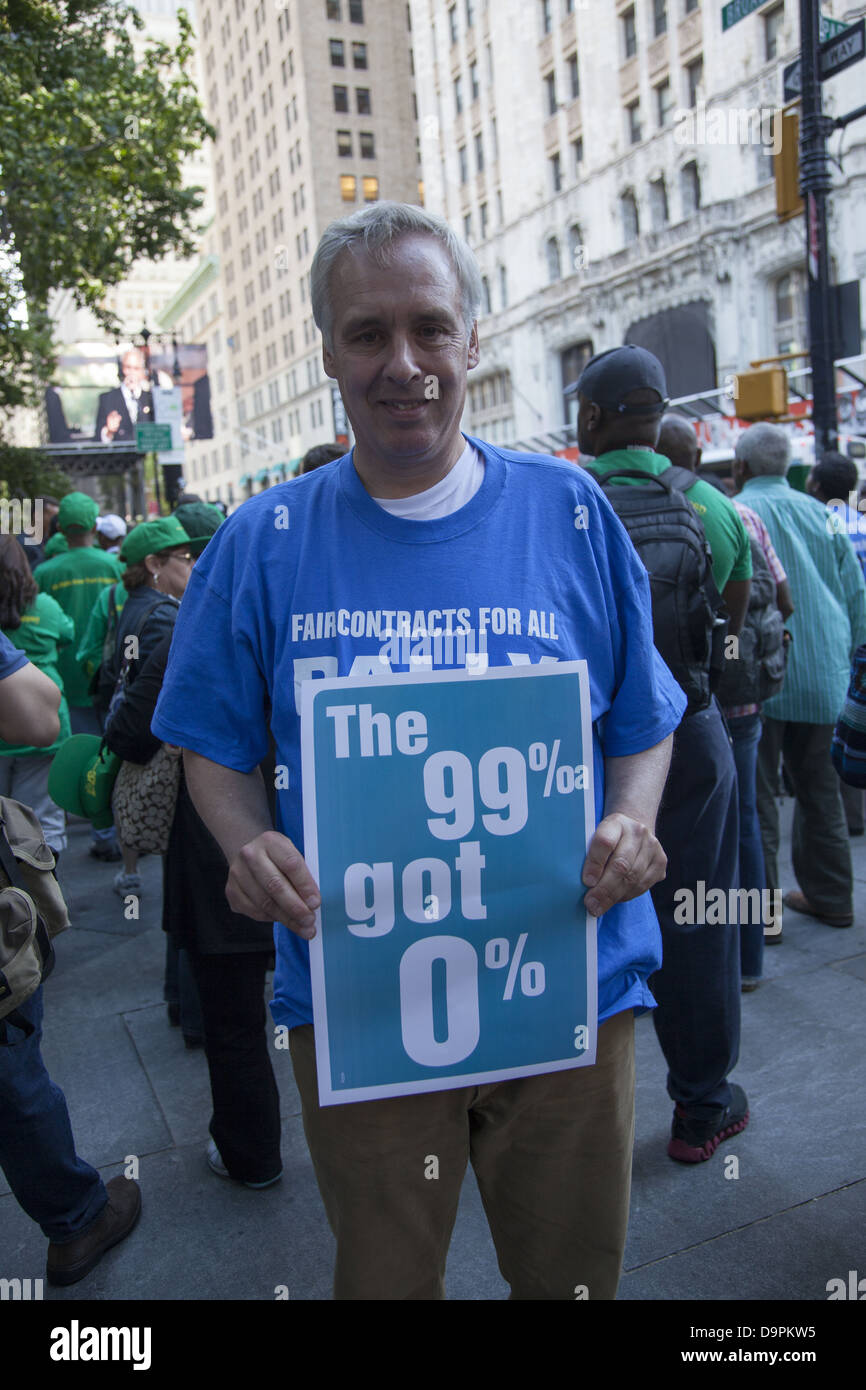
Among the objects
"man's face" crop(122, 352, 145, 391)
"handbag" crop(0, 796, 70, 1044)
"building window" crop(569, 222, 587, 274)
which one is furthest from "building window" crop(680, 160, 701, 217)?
"handbag" crop(0, 796, 70, 1044)

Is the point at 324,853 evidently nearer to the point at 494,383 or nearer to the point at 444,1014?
the point at 444,1014

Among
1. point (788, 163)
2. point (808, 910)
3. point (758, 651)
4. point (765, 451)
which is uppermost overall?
point (788, 163)

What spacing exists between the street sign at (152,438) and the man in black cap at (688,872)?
13974mm

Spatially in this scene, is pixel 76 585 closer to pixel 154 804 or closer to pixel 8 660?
pixel 154 804

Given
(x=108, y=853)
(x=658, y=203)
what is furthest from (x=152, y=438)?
(x=658, y=203)

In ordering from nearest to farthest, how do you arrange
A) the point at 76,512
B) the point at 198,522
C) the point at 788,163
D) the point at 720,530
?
the point at 720,530
the point at 198,522
the point at 76,512
the point at 788,163

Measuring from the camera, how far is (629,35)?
34.7 m

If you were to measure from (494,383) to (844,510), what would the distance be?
4370cm

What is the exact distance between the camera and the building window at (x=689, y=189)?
33.1 m

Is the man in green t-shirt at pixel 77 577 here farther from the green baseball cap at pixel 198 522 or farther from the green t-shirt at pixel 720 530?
the green t-shirt at pixel 720 530

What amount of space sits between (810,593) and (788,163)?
591cm

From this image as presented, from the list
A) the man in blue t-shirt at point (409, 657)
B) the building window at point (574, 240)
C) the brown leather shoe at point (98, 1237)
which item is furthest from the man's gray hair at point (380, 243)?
the building window at point (574, 240)

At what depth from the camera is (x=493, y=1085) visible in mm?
1641

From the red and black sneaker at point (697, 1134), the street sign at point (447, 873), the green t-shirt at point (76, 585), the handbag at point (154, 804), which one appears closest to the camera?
the street sign at point (447, 873)
